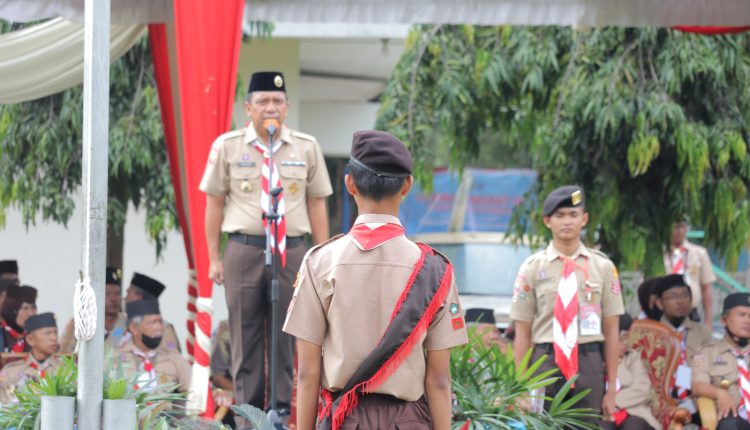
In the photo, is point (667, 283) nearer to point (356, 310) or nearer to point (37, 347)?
point (37, 347)

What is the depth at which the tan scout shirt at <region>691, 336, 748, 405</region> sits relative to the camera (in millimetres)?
8102

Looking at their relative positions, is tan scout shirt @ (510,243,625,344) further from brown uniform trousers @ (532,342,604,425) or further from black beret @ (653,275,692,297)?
black beret @ (653,275,692,297)

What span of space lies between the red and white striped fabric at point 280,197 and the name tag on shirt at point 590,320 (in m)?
1.67

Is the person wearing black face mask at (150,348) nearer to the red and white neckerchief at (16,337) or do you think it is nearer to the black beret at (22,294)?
the red and white neckerchief at (16,337)

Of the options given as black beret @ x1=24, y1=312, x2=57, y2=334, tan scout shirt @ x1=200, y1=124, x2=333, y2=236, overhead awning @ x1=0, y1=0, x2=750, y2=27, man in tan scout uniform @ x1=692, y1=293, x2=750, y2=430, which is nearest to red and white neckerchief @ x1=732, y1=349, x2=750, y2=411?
man in tan scout uniform @ x1=692, y1=293, x2=750, y2=430

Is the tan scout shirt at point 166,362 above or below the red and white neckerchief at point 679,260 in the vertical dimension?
below

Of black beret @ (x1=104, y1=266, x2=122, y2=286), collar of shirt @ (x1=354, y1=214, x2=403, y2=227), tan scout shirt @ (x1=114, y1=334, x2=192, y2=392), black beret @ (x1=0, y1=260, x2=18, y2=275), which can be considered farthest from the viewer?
black beret @ (x1=0, y1=260, x2=18, y2=275)

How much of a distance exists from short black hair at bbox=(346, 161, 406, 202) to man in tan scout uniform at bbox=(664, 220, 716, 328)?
23.2 feet

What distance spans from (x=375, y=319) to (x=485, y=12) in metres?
4.28

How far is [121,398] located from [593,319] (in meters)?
2.80

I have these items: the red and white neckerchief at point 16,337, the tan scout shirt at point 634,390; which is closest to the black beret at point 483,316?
the tan scout shirt at point 634,390

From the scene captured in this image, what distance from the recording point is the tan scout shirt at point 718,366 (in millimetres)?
8102

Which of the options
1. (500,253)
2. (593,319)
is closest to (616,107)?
(593,319)

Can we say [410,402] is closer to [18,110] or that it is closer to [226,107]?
[226,107]
